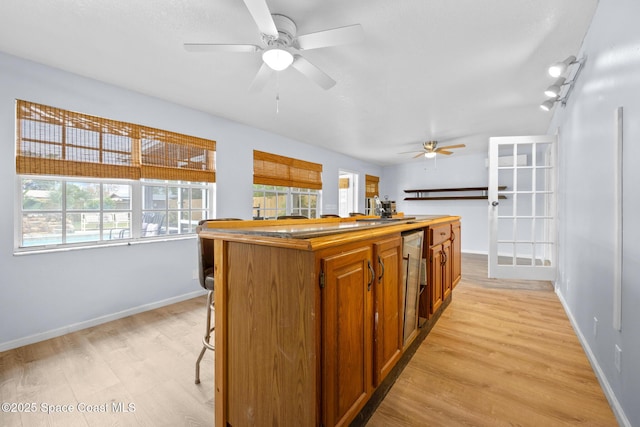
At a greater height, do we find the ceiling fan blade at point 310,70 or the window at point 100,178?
the ceiling fan blade at point 310,70

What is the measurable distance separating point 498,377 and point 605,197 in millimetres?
1315

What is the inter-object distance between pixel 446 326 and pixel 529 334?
674 millimetres

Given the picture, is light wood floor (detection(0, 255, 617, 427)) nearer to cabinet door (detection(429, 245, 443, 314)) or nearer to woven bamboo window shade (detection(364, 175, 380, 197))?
cabinet door (detection(429, 245, 443, 314))

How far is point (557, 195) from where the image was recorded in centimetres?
345

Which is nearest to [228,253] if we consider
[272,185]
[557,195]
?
[272,185]

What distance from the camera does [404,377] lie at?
70.1 inches

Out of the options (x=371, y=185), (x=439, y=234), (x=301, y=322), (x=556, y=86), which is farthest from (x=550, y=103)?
(x=371, y=185)

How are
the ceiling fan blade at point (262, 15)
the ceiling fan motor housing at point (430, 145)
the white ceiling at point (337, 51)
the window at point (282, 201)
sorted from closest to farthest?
the ceiling fan blade at point (262, 15)
the white ceiling at point (337, 51)
the window at point (282, 201)
the ceiling fan motor housing at point (430, 145)

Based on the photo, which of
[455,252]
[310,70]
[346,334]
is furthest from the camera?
[455,252]

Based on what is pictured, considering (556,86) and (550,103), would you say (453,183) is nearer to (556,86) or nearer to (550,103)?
(550,103)

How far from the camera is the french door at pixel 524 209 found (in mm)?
3611

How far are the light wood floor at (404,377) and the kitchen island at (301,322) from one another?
44 centimetres

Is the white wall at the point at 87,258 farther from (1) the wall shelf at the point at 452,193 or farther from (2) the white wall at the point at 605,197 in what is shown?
(1) the wall shelf at the point at 452,193

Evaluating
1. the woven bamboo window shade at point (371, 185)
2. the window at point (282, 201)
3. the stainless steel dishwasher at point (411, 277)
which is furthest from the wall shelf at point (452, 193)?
the stainless steel dishwasher at point (411, 277)
